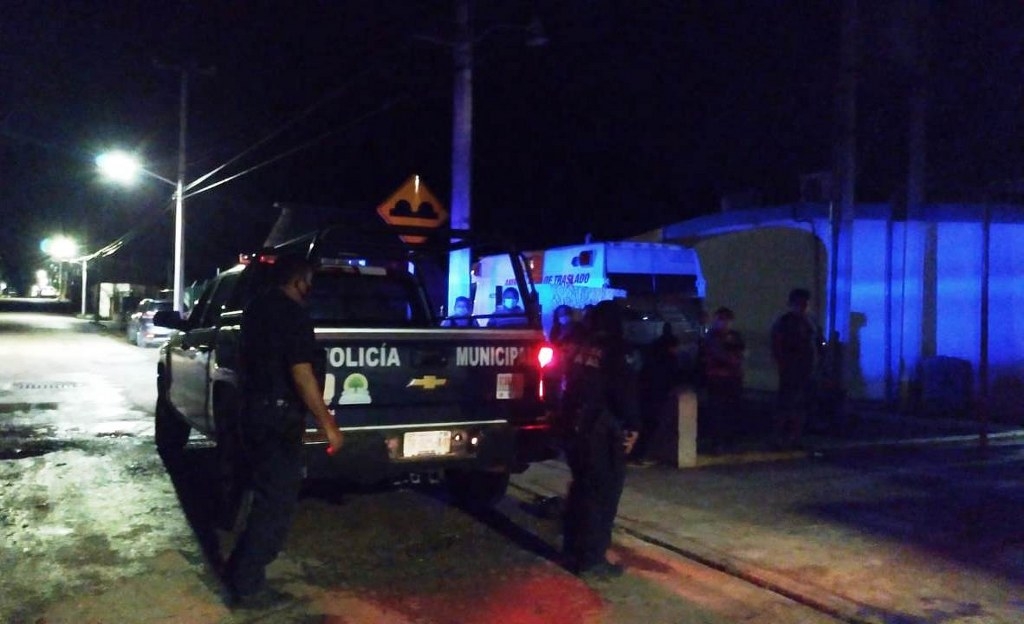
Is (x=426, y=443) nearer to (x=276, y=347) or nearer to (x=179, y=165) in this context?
(x=276, y=347)

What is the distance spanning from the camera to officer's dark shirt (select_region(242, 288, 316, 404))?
5.15 meters

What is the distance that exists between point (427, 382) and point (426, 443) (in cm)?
40

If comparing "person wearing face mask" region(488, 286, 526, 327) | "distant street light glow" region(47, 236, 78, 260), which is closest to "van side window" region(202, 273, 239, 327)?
"person wearing face mask" region(488, 286, 526, 327)

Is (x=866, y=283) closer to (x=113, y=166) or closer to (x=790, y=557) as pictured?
(x=790, y=557)

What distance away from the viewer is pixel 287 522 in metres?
5.24

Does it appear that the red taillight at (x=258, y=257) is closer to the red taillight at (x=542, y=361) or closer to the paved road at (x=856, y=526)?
the red taillight at (x=542, y=361)

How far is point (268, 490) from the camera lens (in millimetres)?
5160

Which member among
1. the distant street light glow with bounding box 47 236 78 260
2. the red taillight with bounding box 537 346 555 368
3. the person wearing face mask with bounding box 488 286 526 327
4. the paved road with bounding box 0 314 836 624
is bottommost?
the paved road with bounding box 0 314 836 624

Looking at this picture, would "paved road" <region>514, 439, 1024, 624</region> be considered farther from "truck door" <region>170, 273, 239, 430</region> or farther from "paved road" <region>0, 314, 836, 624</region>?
"truck door" <region>170, 273, 239, 430</region>

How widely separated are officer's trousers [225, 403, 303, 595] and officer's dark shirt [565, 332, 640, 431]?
1.82 metres

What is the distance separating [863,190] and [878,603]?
57.3ft

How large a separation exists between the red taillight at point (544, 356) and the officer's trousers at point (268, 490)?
221 cm

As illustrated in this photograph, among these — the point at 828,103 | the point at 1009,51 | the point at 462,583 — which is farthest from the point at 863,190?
the point at 462,583

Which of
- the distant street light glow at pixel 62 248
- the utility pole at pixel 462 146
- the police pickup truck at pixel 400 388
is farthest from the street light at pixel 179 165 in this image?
the distant street light glow at pixel 62 248
